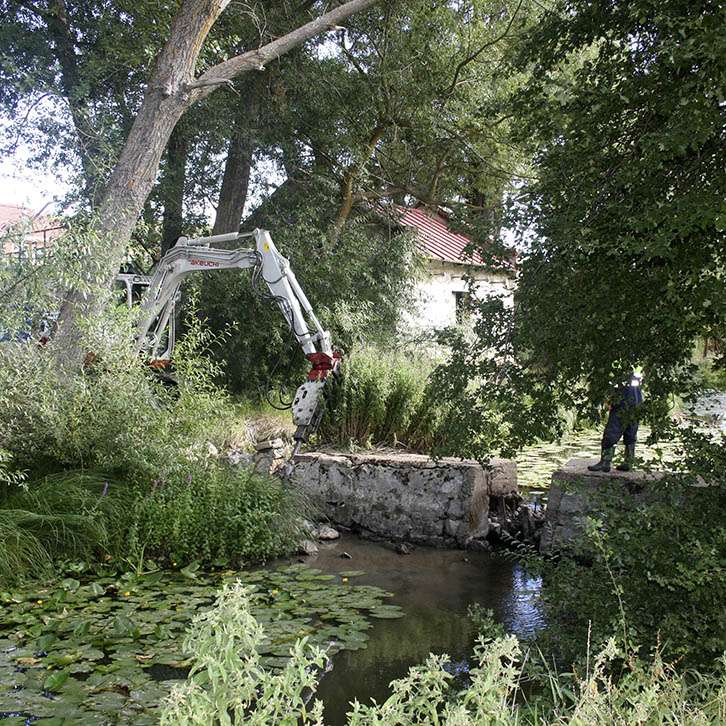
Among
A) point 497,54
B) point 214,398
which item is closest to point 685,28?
point 214,398

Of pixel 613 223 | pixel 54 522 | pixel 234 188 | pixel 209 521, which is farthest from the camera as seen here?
pixel 234 188

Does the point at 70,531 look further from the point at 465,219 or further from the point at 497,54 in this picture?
the point at 497,54

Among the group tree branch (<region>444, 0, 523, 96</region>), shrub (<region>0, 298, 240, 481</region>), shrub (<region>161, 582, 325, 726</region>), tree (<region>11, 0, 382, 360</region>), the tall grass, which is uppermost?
tree branch (<region>444, 0, 523, 96</region>)

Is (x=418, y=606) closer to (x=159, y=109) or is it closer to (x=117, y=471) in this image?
(x=117, y=471)

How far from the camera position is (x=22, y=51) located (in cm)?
1335

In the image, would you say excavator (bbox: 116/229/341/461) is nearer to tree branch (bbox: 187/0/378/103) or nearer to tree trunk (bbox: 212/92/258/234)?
tree branch (bbox: 187/0/378/103)

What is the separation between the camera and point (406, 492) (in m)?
9.57

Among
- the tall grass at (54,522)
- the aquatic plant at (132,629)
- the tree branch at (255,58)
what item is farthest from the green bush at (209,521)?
the tree branch at (255,58)

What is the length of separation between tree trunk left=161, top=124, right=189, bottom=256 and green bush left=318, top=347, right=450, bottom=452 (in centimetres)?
544

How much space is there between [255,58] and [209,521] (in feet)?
21.4

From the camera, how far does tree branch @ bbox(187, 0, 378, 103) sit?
10.4 metres

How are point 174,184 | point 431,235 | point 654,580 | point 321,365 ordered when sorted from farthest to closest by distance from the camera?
point 431,235 < point 174,184 < point 321,365 < point 654,580

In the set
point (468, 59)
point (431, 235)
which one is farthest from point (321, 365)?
point (431, 235)

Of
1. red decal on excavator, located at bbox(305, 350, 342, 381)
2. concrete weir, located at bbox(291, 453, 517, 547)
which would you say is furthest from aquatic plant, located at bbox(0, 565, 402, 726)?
red decal on excavator, located at bbox(305, 350, 342, 381)
